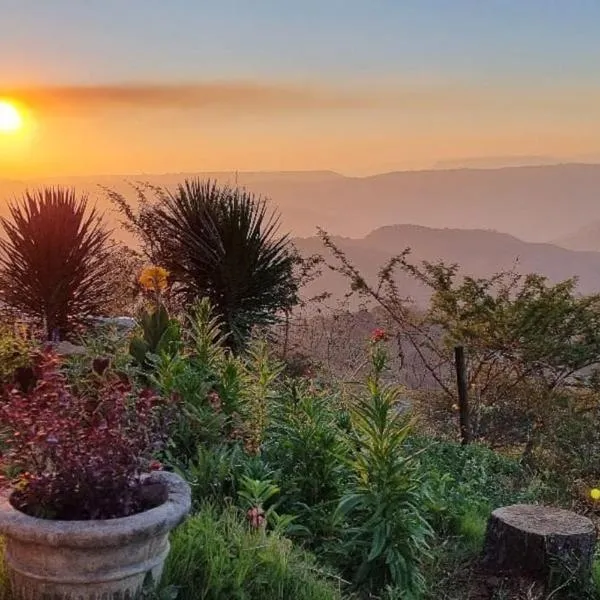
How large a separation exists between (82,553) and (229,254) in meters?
5.43

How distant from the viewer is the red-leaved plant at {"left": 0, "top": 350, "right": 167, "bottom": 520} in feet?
8.31

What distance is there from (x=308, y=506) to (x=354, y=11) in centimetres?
678

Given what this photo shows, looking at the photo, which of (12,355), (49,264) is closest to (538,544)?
(12,355)

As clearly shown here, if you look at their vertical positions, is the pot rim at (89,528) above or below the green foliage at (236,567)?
above

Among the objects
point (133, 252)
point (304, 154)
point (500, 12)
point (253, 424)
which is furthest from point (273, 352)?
point (304, 154)

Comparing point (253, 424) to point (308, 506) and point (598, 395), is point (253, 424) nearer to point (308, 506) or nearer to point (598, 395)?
point (308, 506)

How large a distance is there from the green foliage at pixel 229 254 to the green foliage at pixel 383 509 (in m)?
4.04

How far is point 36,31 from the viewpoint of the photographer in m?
7.87

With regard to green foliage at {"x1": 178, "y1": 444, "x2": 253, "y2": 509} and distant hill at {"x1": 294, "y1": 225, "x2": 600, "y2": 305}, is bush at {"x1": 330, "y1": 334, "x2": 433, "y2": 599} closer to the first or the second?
green foliage at {"x1": 178, "y1": 444, "x2": 253, "y2": 509}

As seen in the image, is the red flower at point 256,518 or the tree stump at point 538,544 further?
the tree stump at point 538,544

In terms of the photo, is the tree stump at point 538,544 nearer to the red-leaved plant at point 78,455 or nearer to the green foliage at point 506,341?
the red-leaved plant at point 78,455

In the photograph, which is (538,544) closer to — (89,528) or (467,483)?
(467,483)

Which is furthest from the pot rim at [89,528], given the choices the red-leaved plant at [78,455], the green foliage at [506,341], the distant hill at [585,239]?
the distant hill at [585,239]

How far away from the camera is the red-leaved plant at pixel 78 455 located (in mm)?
2533
